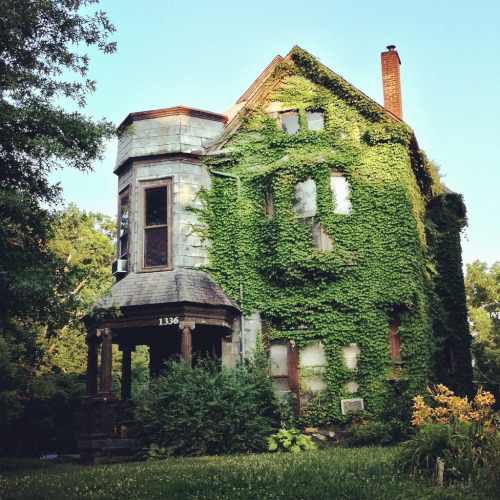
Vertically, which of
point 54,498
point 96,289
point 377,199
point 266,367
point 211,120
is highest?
point 211,120

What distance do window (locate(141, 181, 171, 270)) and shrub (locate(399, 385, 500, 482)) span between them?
1026 cm

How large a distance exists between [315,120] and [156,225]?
18.6 feet

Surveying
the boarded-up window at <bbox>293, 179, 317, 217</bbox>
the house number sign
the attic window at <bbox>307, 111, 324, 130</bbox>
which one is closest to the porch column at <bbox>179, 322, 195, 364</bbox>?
A: the house number sign

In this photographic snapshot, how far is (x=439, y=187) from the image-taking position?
72.5ft

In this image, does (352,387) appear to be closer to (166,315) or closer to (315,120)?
(166,315)

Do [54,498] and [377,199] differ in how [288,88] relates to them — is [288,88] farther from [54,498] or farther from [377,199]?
[54,498]

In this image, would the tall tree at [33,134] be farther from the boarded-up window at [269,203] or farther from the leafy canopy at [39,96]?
the boarded-up window at [269,203]

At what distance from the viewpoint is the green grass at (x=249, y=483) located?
8633 mm

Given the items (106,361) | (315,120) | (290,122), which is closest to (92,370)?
(106,361)

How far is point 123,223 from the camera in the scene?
2030 cm

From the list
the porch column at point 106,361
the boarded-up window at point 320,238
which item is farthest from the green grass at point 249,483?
the boarded-up window at point 320,238

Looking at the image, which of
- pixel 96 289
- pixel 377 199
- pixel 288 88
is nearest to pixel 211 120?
pixel 288 88

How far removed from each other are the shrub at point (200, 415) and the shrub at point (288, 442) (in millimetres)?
268

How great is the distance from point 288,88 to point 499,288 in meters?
28.4
